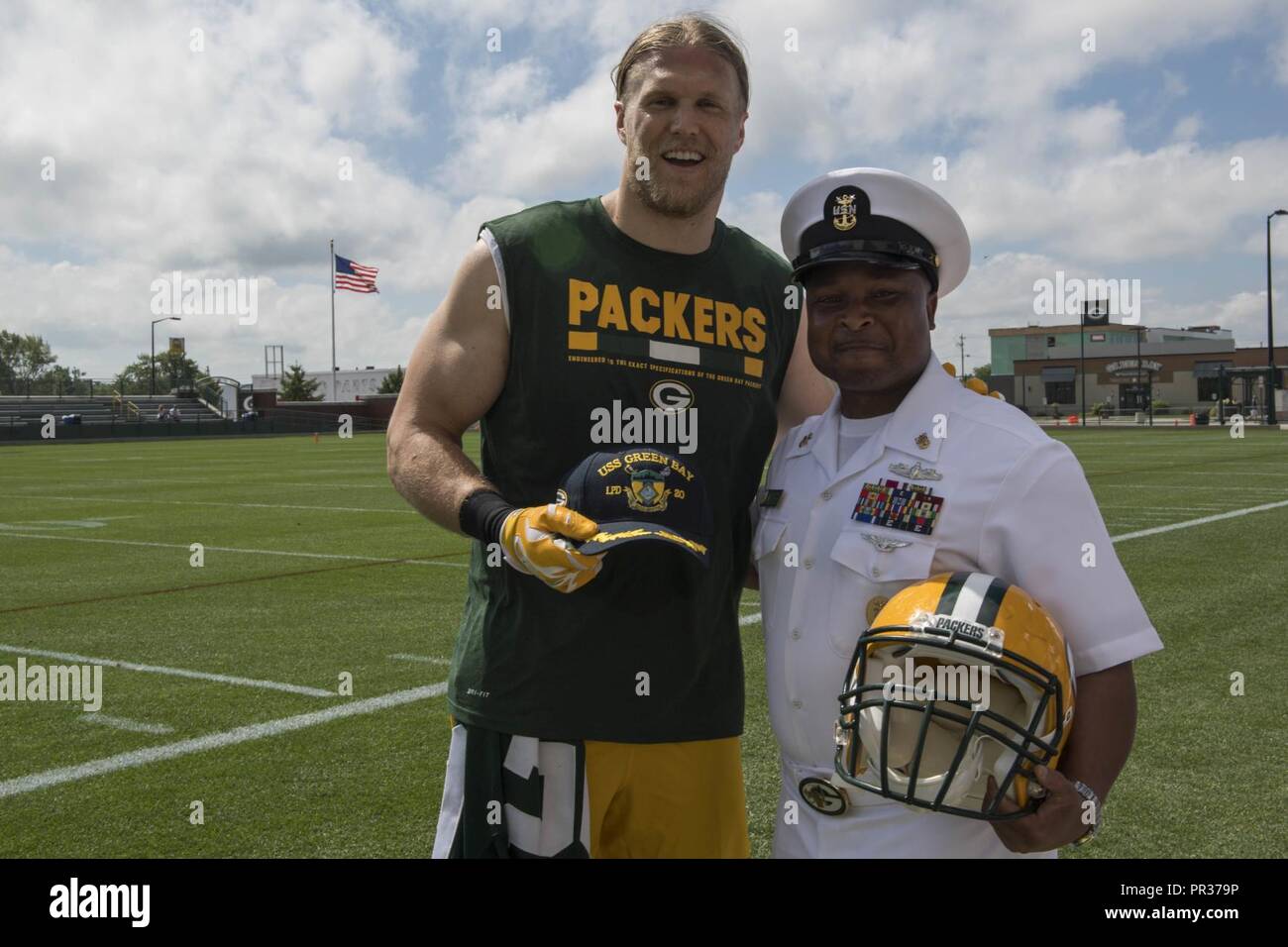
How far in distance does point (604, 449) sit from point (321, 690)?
3.98m

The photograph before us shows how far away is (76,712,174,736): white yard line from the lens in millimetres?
5418

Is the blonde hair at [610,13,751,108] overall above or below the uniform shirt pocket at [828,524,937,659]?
above

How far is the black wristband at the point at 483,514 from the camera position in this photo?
2.37 meters

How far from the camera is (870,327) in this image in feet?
7.59

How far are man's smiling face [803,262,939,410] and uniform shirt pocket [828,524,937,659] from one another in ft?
1.02

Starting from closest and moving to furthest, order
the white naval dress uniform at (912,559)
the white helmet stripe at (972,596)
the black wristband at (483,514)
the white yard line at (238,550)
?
the white helmet stripe at (972,596)
the white naval dress uniform at (912,559)
the black wristband at (483,514)
the white yard line at (238,550)

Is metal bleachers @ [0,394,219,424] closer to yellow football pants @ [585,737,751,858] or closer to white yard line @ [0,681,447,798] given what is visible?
white yard line @ [0,681,447,798]

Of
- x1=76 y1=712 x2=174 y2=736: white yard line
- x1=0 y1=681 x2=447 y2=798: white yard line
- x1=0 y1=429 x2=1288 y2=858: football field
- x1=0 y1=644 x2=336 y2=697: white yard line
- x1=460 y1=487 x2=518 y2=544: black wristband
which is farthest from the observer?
x1=0 y1=644 x2=336 y2=697: white yard line

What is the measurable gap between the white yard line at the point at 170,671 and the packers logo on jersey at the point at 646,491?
415 centimetres

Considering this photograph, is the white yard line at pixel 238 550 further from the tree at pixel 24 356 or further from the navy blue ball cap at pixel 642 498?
the tree at pixel 24 356

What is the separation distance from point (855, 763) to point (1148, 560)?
9033 millimetres

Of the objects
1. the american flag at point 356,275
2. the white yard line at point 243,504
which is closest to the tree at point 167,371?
the american flag at point 356,275

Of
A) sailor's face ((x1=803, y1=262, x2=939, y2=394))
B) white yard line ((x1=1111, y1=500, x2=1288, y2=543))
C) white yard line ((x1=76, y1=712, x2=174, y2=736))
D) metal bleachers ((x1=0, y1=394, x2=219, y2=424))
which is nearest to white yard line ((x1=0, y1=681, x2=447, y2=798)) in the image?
white yard line ((x1=76, y1=712, x2=174, y2=736))
